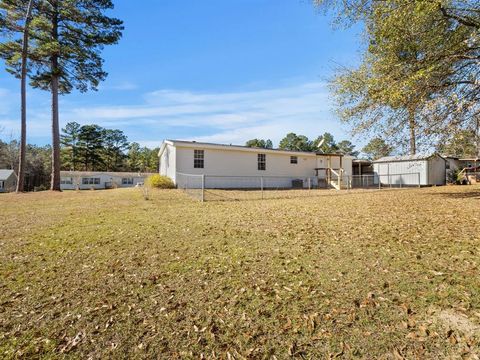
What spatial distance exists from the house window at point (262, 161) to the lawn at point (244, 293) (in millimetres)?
15169

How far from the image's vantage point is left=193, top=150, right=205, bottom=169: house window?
1878cm

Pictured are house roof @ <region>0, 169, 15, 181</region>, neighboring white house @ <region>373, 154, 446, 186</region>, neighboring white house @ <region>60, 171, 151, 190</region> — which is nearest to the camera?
neighboring white house @ <region>373, 154, 446, 186</region>

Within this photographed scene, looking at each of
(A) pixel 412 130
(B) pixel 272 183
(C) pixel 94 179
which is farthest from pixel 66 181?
(A) pixel 412 130

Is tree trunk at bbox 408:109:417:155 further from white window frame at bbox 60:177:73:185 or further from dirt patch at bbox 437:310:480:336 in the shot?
white window frame at bbox 60:177:73:185

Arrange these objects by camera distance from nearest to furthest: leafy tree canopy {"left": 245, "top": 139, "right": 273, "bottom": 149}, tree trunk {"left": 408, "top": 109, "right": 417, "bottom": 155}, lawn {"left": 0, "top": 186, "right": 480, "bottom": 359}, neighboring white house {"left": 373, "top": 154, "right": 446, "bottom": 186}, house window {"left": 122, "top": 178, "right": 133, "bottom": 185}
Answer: lawn {"left": 0, "top": 186, "right": 480, "bottom": 359} → tree trunk {"left": 408, "top": 109, "right": 417, "bottom": 155} → neighboring white house {"left": 373, "top": 154, "right": 446, "bottom": 186} → house window {"left": 122, "top": 178, "right": 133, "bottom": 185} → leafy tree canopy {"left": 245, "top": 139, "right": 273, "bottom": 149}

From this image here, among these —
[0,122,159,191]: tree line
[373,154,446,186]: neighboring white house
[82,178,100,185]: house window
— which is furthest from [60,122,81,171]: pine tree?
[373,154,446,186]: neighboring white house

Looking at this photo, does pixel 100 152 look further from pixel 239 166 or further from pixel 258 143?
pixel 239 166

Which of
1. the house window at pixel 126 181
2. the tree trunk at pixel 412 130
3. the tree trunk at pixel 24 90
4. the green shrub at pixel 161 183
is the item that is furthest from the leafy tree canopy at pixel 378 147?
the house window at pixel 126 181

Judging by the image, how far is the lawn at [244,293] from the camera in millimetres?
2377

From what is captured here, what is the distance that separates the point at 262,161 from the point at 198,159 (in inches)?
212

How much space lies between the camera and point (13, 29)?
17.1m

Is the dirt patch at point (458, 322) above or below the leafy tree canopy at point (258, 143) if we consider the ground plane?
below

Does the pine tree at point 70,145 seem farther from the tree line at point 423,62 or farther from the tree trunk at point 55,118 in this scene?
the tree line at point 423,62

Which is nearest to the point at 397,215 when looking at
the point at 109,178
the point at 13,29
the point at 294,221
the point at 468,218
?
the point at 468,218
